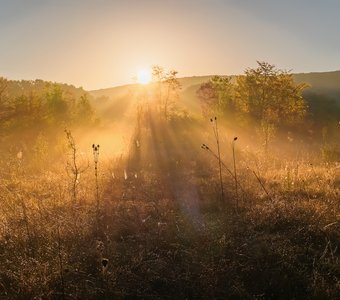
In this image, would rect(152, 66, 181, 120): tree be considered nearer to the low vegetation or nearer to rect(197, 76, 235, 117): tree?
rect(197, 76, 235, 117): tree

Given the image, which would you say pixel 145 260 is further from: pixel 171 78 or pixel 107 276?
pixel 171 78

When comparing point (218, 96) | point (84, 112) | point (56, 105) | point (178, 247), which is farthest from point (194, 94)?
point (178, 247)

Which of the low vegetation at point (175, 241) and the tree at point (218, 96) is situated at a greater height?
the tree at point (218, 96)

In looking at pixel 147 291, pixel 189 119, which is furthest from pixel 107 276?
pixel 189 119

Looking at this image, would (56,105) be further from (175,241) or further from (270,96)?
(175,241)

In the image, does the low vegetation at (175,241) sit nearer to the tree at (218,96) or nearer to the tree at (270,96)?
the tree at (270,96)

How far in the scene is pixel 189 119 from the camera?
161 ft

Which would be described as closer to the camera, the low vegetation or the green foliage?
the low vegetation

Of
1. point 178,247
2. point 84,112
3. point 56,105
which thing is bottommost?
point 178,247

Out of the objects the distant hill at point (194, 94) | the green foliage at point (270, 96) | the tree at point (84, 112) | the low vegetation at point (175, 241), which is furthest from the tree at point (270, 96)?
the distant hill at point (194, 94)

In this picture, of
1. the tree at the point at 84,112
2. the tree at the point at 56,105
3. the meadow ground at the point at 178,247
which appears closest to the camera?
the meadow ground at the point at 178,247

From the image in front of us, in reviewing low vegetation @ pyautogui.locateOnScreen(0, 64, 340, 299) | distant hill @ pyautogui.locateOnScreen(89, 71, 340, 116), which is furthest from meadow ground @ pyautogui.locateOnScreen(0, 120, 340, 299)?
distant hill @ pyautogui.locateOnScreen(89, 71, 340, 116)

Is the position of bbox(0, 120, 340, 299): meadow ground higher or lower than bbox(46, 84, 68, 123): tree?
lower

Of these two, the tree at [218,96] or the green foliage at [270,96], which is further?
the tree at [218,96]
